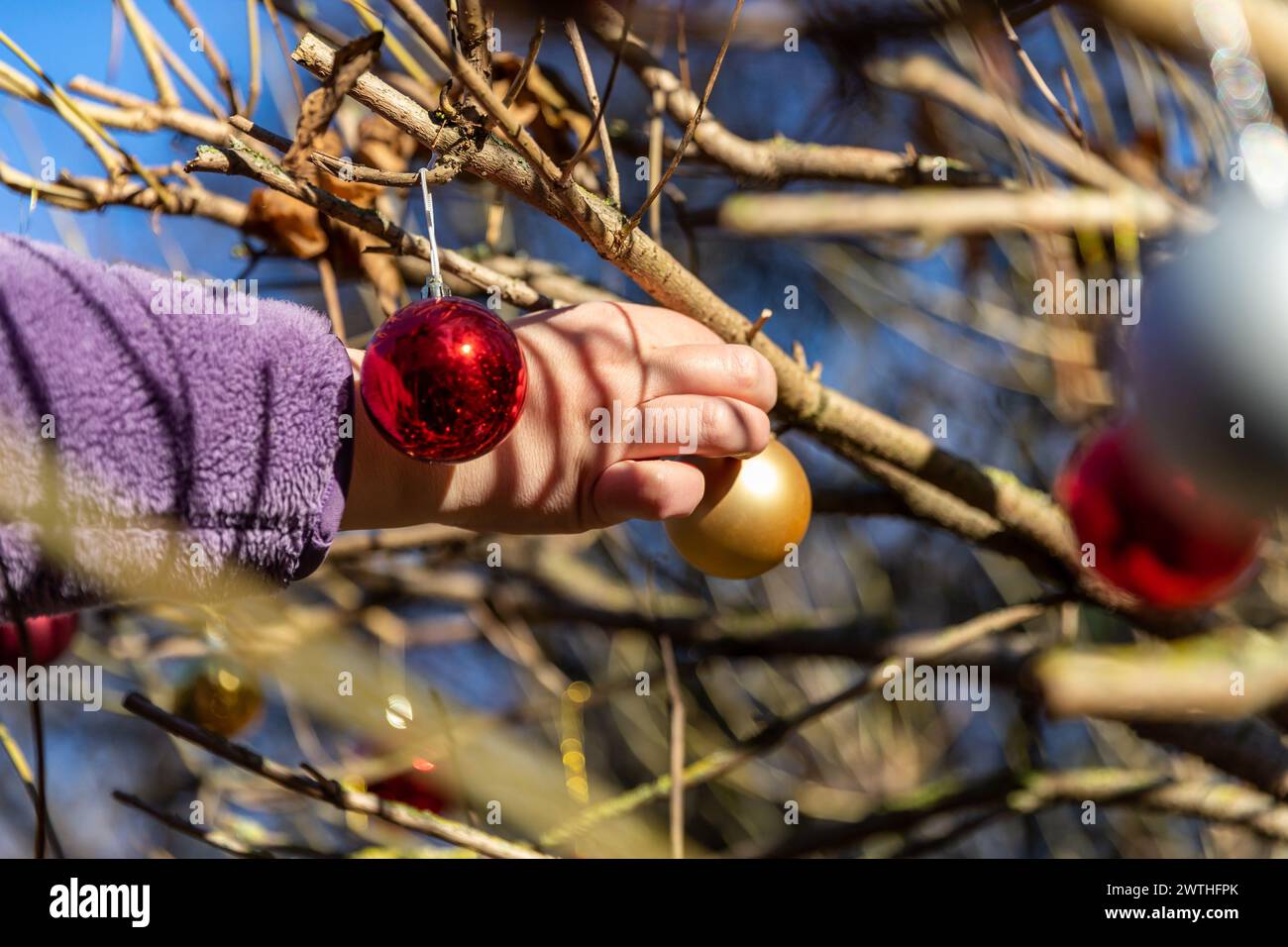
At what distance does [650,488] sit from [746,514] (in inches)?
3.3

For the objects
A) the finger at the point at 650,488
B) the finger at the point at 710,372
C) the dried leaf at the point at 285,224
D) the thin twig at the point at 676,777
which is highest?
the dried leaf at the point at 285,224

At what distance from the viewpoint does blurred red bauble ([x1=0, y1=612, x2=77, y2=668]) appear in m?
0.85

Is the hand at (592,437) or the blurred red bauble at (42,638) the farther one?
the blurred red bauble at (42,638)

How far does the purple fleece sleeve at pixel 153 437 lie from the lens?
517mm

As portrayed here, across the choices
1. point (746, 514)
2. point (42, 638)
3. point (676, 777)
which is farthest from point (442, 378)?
point (42, 638)

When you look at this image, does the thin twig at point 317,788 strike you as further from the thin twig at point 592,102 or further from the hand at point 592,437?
the thin twig at point 592,102

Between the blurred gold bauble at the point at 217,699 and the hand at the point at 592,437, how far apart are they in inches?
23.1

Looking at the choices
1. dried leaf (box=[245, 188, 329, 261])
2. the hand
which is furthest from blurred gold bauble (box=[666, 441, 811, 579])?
dried leaf (box=[245, 188, 329, 261])

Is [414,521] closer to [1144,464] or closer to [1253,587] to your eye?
[1144,464]

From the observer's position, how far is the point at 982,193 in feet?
2.93

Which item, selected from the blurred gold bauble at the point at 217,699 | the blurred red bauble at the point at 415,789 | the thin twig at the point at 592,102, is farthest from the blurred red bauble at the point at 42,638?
the thin twig at the point at 592,102

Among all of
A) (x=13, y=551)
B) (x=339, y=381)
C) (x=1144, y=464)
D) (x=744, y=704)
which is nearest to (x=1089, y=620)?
(x=744, y=704)

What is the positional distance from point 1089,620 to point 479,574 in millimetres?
838

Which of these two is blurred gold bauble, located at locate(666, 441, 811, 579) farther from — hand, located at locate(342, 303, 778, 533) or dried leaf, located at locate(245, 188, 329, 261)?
dried leaf, located at locate(245, 188, 329, 261)
